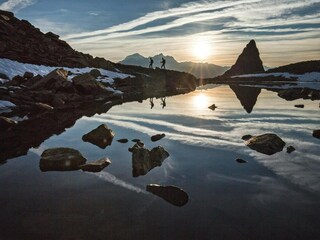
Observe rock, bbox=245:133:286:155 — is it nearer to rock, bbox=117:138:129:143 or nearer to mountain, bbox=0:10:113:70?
rock, bbox=117:138:129:143

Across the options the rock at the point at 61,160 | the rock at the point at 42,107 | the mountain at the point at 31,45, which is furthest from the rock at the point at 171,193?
the mountain at the point at 31,45

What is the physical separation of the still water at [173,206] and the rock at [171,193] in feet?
0.68

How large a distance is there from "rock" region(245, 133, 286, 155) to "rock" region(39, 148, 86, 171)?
7841mm

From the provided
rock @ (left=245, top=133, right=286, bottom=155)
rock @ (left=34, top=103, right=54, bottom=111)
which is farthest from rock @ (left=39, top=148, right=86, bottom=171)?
rock @ (left=34, top=103, right=54, bottom=111)

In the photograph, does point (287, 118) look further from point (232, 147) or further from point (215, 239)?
point (215, 239)

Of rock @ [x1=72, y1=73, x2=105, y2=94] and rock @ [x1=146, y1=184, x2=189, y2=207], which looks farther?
rock @ [x1=72, y1=73, x2=105, y2=94]

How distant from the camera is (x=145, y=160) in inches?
467

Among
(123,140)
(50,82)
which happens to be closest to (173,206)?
(123,140)

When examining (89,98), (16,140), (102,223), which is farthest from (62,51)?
(102,223)

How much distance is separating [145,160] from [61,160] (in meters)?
3.37

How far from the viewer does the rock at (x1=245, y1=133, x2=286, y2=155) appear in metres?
13.7

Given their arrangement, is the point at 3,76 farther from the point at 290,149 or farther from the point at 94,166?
the point at 290,149

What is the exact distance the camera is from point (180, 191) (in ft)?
30.4

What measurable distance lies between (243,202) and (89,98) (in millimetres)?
32624
